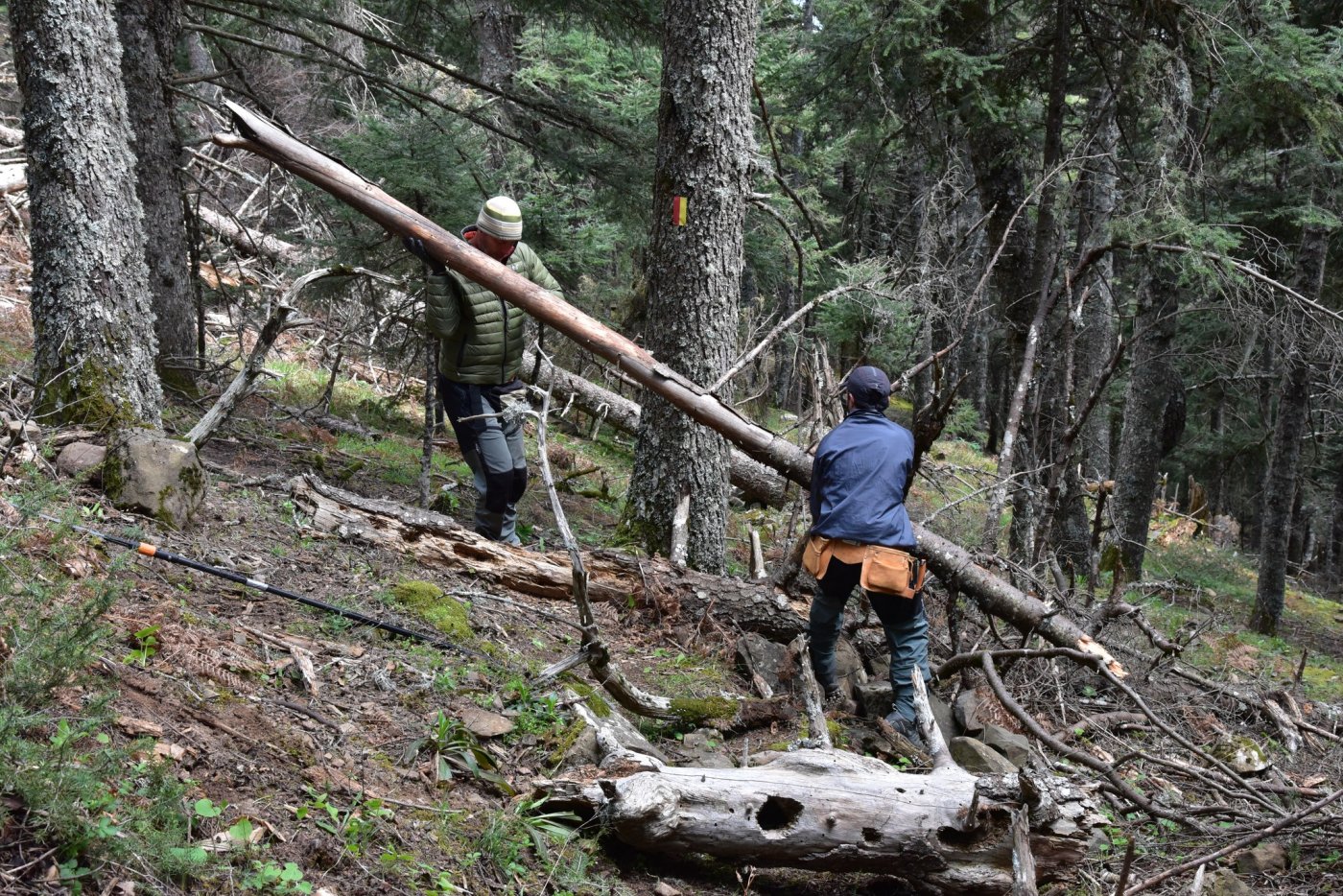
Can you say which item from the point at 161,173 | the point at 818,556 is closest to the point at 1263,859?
the point at 818,556

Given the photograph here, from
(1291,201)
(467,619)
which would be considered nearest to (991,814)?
(467,619)

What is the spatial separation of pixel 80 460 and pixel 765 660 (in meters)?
4.22

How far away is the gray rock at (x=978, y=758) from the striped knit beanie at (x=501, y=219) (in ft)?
13.7

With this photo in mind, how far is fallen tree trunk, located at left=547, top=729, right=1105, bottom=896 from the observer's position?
411cm

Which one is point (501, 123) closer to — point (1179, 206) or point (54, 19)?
point (54, 19)

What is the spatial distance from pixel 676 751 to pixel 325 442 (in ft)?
19.1

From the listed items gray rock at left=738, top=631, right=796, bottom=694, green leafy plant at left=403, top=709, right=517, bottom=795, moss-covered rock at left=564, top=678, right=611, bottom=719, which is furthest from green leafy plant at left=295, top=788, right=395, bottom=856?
gray rock at left=738, top=631, right=796, bottom=694

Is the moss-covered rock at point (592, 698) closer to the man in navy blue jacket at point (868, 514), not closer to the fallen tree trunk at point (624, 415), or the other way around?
the man in navy blue jacket at point (868, 514)

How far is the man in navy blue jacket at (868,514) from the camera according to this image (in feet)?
18.6

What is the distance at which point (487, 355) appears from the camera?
7.02 m

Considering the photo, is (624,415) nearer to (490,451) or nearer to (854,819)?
(490,451)

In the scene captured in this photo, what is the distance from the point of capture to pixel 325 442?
9.56m

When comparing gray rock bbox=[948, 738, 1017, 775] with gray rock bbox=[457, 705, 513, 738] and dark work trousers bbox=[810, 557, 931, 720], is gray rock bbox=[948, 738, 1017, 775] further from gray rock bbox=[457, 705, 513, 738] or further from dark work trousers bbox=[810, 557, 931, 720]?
gray rock bbox=[457, 705, 513, 738]

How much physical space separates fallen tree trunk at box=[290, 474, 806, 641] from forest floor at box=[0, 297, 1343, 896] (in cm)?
11
